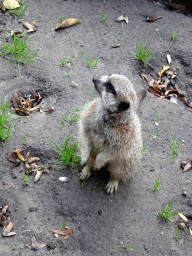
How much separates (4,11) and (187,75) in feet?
9.56

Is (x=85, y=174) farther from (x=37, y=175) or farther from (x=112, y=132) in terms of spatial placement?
(x=112, y=132)

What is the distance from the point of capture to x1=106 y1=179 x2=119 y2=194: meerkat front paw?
2748 millimetres

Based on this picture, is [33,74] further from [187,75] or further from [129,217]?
[187,75]

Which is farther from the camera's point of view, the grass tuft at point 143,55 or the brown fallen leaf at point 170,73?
the brown fallen leaf at point 170,73

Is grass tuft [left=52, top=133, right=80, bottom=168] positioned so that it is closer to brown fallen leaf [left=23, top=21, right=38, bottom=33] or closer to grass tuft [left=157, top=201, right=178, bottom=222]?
grass tuft [left=157, top=201, right=178, bottom=222]

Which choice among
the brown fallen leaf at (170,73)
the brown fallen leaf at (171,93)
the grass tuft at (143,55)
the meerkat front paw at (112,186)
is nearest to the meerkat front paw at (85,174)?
the meerkat front paw at (112,186)

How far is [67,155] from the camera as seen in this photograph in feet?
8.90

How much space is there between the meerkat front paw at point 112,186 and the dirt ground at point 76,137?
5 centimetres

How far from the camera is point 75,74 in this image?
3.58 m

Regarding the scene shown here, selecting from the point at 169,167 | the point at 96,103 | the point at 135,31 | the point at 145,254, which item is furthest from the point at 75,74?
the point at 145,254

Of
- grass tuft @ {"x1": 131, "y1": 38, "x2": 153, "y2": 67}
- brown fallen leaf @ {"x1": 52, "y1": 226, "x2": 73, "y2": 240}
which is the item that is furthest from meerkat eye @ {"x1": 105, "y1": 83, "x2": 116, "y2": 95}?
grass tuft @ {"x1": 131, "y1": 38, "x2": 153, "y2": 67}

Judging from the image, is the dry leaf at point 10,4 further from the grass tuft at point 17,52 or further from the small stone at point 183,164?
the small stone at point 183,164

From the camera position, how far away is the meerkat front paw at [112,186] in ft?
9.02

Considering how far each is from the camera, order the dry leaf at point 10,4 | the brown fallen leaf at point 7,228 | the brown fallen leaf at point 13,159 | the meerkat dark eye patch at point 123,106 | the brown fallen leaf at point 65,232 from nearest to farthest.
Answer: the meerkat dark eye patch at point 123,106 → the brown fallen leaf at point 7,228 → the brown fallen leaf at point 65,232 → the brown fallen leaf at point 13,159 → the dry leaf at point 10,4
